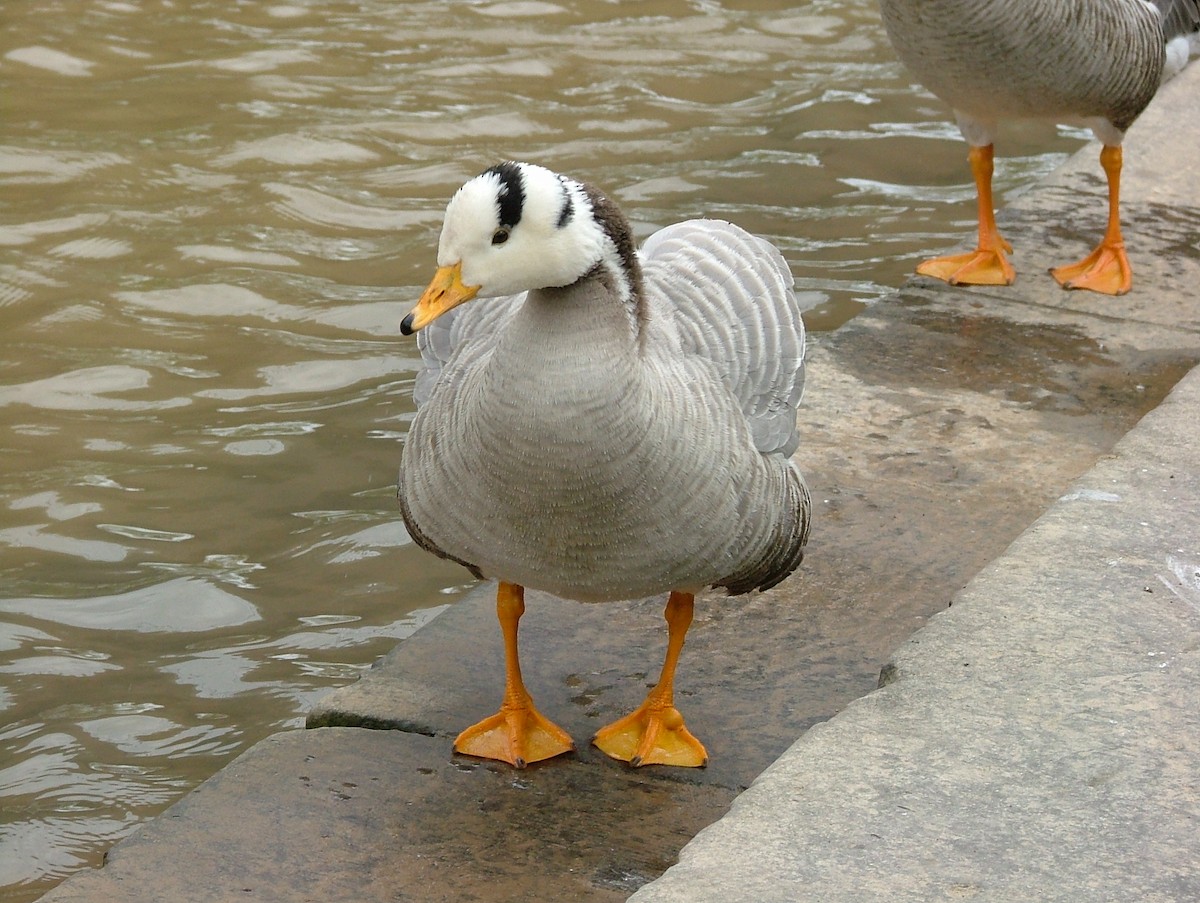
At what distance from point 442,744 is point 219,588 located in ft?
4.99

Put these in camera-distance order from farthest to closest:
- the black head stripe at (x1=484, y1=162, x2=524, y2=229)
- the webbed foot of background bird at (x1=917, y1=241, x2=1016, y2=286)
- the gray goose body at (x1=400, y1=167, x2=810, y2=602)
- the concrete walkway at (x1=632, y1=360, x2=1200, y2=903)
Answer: the webbed foot of background bird at (x1=917, y1=241, x2=1016, y2=286)
the gray goose body at (x1=400, y1=167, x2=810, y2=602)
the black head stripe at (x1=484, y1=162, x2=524, y2=229)
the concrete walkway at (x1=632, y1=360, x2=1200, y2=903)

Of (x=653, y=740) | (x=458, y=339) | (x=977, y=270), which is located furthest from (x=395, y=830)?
(x=977, y=270)

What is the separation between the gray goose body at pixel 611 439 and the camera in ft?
11.0

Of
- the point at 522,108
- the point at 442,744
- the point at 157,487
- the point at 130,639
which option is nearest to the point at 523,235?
the point at 442,744

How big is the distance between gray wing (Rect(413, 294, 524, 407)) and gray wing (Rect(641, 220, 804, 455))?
1.29ft

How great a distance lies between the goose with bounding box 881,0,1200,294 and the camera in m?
6.29


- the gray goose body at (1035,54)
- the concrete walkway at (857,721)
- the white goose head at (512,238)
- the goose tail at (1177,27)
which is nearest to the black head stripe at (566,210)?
the white goose head at (512,238)

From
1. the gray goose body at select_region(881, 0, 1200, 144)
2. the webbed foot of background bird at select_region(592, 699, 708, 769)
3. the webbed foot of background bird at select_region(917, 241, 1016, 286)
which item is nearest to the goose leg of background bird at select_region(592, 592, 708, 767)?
the webbed foot of background bird at select_region(592, 699, 708, 769)

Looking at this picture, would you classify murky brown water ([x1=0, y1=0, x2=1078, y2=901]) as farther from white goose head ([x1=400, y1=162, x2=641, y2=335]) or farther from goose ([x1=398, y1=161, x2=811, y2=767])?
white goose head ([x1=400, y1=162, x2=641, y2=335])

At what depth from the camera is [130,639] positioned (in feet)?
16.2

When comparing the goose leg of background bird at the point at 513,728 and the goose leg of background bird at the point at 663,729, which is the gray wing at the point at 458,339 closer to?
the goose leg of background bird at the point at 513,728

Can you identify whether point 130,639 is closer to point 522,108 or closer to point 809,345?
point 809,345

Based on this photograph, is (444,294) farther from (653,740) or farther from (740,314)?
(653,740)

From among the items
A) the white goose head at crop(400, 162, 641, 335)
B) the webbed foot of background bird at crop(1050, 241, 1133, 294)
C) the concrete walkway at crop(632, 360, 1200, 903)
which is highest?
the white goose head at crop(400, 162, 641, 335)
